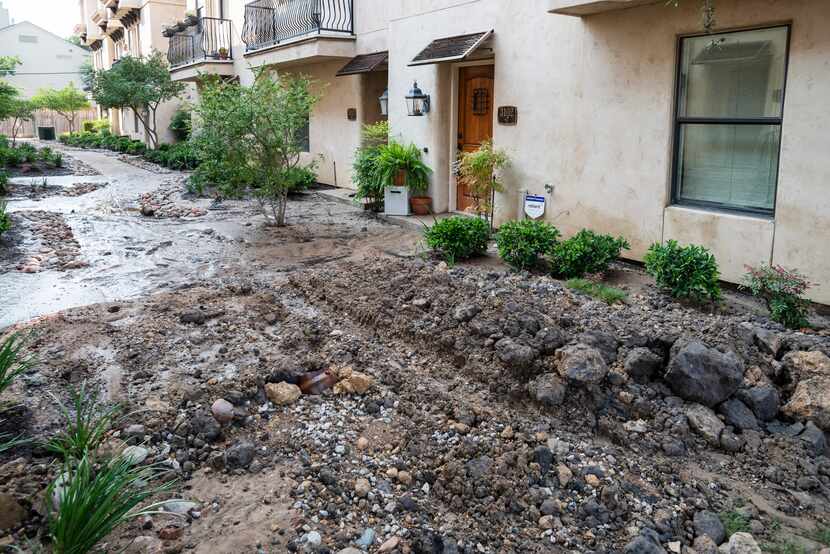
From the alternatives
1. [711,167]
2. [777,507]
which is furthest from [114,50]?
[777,507]

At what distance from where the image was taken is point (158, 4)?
97.0ft

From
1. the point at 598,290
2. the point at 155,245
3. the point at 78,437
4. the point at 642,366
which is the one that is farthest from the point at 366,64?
the point at 78,437

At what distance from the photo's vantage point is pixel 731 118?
6.98 metres

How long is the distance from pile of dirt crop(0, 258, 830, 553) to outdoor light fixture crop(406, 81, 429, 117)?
18.5 feet

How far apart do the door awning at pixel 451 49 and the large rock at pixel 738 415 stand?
258 inches

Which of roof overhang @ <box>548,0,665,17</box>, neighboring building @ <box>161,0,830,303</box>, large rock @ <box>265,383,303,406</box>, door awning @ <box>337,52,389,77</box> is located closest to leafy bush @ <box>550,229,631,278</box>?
neighboring building @ <box>161,0,830,303</box>

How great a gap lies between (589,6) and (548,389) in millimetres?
4884

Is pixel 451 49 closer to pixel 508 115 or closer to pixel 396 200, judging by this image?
pixel 508 115

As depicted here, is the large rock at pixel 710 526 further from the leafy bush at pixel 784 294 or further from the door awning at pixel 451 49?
the door awning at pixel 451 49

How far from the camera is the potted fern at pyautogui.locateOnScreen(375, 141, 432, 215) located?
11.5 meters

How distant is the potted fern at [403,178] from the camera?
11.5 m

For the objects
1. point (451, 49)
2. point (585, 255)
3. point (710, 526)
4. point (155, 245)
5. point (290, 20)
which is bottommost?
point (710, 526)

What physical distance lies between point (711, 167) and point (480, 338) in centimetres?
362

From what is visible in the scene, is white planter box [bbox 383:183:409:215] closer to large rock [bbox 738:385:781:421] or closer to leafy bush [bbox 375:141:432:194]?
leafy bush [bbox 375:141:432:194]
